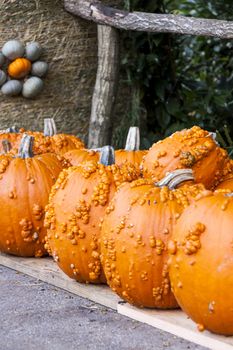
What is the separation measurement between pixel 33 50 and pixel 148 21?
94cm

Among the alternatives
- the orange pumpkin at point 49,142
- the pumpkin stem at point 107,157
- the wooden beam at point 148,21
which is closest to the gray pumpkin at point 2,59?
the wooden beam at point 148,21

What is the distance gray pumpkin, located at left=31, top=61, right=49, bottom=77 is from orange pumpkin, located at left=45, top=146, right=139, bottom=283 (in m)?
2.55

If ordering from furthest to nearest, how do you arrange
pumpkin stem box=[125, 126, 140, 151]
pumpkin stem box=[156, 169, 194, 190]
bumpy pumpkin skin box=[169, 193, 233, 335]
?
pumpkin stem box=[125, 126, 140, 151] → pumpkin stem box=[156, 169, 194, 190] → bumpy pumpkin skin box=[169, 193, 233, 335]

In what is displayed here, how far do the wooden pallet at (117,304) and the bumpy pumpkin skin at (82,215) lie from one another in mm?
66

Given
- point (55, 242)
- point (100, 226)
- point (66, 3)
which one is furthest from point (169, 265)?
point (66, 3)

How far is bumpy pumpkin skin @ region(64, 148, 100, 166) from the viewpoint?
4.24 m

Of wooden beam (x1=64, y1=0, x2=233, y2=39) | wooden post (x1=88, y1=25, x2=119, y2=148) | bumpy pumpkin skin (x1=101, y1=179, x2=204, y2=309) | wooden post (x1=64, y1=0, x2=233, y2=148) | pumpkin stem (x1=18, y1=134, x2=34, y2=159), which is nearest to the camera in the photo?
bumpy pumpkin skin (x1=101, y1=179, x2=204, y2=309)

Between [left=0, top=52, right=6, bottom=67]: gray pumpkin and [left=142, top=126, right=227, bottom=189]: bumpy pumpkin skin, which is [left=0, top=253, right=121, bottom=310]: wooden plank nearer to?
[left=142, top=126, right=227, bottom=189]: bumpy pumpkin skin

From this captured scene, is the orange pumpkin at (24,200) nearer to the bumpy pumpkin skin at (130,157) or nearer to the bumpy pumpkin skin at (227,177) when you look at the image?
the bumpy pumpkin skin at (130,157)

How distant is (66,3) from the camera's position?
6176 mm

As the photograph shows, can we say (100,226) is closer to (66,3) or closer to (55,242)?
(55,242)

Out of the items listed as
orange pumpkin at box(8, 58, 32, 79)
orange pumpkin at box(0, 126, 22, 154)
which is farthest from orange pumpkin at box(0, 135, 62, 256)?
orange pumpkin at box(8, 58, 32, 79)

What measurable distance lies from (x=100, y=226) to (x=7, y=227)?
706 millimetres

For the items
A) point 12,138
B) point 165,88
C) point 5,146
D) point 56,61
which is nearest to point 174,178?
point 5,146
